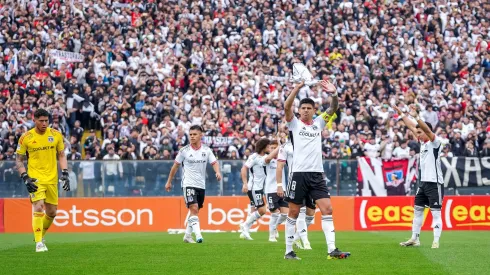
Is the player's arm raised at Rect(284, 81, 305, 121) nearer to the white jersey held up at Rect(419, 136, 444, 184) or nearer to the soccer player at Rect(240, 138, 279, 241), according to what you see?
the white jersey held up at Rect(419, 136, 444, 184)

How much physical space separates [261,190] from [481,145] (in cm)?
1172

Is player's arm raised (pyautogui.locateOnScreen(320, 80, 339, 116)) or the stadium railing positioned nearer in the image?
player's arm raised (pyautogui.locateOnScreen(320, 80, 339, 116))

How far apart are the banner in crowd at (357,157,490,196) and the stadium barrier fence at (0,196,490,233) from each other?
59 centimetres

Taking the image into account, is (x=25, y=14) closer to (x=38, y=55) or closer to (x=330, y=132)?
(x=38, y=55)

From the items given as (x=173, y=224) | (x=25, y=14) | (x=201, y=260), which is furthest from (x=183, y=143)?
(x=201, y=260)

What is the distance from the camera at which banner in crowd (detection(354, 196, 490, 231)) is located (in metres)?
27.5

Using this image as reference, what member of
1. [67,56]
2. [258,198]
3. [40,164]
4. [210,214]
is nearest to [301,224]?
[258,198]

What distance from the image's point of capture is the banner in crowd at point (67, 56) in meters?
33.4

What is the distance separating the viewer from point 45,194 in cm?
1748

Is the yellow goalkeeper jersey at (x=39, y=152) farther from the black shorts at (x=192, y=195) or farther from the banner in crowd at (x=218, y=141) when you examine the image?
the banner in crowd at (x=218, y=141)

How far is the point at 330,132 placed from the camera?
31172 millimetres

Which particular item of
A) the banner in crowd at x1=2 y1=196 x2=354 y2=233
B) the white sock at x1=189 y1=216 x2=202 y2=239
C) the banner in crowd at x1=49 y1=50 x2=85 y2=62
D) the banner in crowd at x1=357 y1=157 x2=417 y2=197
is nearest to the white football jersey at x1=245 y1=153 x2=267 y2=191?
the white sock at x1=189 y1=216 x2=202 y2=239

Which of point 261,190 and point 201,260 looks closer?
point 201,260

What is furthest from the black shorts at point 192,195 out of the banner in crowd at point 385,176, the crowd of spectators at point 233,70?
the banner in crowd at point 385,176
